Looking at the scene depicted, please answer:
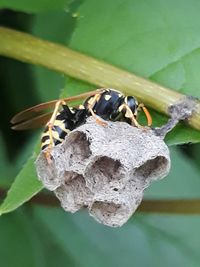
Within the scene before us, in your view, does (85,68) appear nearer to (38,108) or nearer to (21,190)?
(38,108)

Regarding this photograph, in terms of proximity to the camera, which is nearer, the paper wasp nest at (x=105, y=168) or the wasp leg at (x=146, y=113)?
the paper wasp nest at (x=105, y=168)

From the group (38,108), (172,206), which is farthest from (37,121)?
(172,206)

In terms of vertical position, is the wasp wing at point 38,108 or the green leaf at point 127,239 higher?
the wasp wing at point 38,108

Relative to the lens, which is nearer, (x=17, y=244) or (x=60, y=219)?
(x=17, y=244)

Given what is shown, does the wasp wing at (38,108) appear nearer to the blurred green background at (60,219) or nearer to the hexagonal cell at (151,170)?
the hexagonal cell at (151,170)

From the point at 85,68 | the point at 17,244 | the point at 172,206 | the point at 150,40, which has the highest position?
the point at 150,40

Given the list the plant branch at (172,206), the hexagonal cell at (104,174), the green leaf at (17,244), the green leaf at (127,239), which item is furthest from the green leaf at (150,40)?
the green leaf at (127,239)

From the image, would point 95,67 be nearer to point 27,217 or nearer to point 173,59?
point 173,59

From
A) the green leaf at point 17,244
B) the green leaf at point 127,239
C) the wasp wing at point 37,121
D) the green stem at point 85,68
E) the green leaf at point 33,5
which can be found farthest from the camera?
the green leaf at point 127,239
